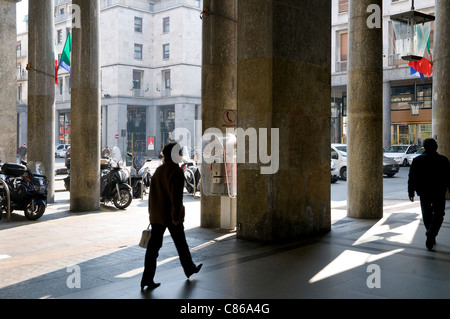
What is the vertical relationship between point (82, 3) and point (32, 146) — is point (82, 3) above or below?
above

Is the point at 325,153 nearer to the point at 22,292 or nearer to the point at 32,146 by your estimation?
the point at 22,292

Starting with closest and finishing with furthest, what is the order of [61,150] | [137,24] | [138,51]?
1. [61,150]
2. [137,24]
3. [138,51]

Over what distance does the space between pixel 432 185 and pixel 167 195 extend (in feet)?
13.6

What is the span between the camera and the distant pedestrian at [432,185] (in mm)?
7410

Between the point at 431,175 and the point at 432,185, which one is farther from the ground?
the point at 431,175

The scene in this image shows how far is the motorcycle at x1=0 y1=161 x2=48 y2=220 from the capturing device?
35.1ft

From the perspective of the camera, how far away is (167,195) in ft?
18.2

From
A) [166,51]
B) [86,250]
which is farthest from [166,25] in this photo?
[86,250]

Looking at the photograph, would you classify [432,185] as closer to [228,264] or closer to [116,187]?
[228,264]

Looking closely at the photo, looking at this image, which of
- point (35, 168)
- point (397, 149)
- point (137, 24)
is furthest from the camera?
point (137, 24)

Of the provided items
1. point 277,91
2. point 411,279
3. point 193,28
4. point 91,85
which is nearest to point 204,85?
point 277,91

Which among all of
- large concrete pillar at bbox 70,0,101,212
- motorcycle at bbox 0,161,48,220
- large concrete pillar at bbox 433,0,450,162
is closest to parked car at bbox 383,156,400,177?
large concrete pillar at bbox 433,0,450,162
